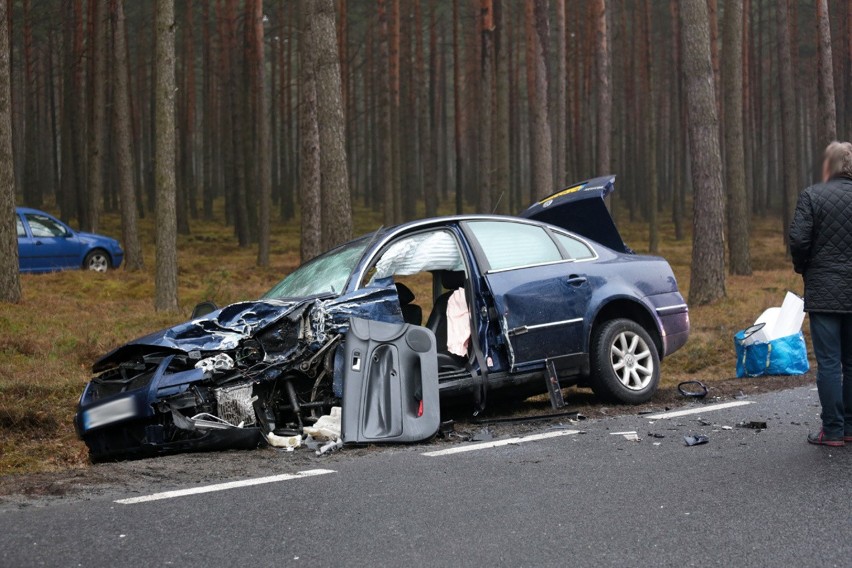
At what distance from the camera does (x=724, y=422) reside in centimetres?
765

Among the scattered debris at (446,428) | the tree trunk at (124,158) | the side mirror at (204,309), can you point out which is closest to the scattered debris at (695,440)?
the scattered debris at (446,428)

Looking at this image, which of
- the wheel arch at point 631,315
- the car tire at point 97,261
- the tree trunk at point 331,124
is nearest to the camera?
the wheel arch at point 631,315

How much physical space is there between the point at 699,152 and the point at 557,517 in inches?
548

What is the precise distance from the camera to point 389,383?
709 cm

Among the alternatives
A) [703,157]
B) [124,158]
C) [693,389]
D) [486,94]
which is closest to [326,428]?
[693,389]

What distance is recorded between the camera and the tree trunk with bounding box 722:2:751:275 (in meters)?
23.7

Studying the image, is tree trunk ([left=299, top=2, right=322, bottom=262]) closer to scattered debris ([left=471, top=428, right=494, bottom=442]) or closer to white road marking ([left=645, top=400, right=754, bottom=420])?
white road marking ([left=645, top=400, right=754, bottom=420])

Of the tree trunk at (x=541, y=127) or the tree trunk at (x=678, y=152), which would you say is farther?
the tree trunk at (x=678, y=152)

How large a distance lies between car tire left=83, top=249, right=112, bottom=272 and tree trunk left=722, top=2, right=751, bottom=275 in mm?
14880

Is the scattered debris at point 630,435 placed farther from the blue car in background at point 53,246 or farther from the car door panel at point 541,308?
the blue car in background at point 53,246

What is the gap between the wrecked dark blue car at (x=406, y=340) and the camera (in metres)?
6.75

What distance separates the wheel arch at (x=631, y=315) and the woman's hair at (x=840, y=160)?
7.84 feet

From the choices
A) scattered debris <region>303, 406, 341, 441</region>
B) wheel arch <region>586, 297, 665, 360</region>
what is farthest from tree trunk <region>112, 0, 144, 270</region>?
scattered debris <region>303, 406, 341, 441</region>

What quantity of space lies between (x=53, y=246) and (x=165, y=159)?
24.0 feet
